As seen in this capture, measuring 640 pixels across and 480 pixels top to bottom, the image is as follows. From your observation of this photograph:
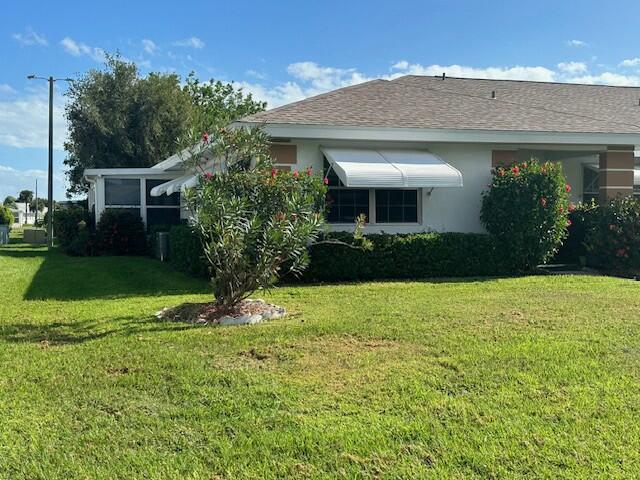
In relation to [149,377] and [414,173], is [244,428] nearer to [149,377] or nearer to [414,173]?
[149,377]

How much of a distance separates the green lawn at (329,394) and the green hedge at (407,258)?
3027 millimetres

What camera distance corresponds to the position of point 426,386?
15.4 ft

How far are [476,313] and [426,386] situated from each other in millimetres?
3199

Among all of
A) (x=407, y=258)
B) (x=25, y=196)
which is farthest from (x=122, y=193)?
(x=25, y=196)

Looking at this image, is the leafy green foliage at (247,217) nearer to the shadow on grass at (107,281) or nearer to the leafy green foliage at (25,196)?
the shadow on grass at (107,281)

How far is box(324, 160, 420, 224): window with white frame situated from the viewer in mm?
13008

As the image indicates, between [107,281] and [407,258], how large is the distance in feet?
20.0

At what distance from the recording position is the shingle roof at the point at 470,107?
12.8m

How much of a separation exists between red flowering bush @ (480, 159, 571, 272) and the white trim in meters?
1.10

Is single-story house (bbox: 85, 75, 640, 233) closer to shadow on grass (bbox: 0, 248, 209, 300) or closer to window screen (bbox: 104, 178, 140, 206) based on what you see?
shadow on grass (bbox: 0, 248, 209, 300)

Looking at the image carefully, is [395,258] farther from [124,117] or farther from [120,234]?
[124,117]

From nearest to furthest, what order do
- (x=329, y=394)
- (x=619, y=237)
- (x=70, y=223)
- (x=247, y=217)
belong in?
(x=329, y=394)
(x=247, y=217)
(x=619, y=237)
(x=70, y=223)

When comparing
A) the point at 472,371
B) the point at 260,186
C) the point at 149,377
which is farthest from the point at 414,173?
the point at 149,377

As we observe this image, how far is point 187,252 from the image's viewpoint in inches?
469
